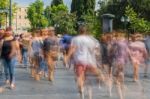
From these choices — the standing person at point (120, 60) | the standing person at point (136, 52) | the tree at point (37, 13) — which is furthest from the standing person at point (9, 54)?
the tree at point (37, 13)

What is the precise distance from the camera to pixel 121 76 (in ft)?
44.5

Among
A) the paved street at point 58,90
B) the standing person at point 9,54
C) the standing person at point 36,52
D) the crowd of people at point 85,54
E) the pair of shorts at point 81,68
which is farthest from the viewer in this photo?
the standing person at point 36,52

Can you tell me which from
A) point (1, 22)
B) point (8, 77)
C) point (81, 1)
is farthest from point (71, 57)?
point (81, 1)

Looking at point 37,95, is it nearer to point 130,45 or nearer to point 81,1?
point 130,45

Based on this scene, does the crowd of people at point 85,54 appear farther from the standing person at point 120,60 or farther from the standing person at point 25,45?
the standing person at point 25,45

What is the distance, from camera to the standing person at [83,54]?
41.2ft

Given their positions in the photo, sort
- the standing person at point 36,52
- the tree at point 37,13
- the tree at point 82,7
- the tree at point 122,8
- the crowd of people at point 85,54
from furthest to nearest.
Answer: the tree at point 37,13
the tree at point 82,7
the tree at point 122,8
the standing person at point 36,52
the crowd of people at point 85,54

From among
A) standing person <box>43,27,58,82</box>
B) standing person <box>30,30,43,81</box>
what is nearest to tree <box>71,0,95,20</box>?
standing person <box>30,30,43,81</box>

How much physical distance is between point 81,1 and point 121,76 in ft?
330

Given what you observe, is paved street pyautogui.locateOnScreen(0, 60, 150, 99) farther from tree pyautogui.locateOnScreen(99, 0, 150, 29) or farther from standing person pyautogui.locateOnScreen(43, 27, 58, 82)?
tree pyautogui.locateOnScreen(99, 0, 150, 29)

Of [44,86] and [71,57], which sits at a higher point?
[71,57]

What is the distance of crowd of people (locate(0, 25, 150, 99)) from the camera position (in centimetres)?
1268

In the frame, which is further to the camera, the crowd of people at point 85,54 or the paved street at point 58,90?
the paved street at point 58,90

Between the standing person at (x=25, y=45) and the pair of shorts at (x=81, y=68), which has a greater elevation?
the pair of shorts at (x=81, y=68)
